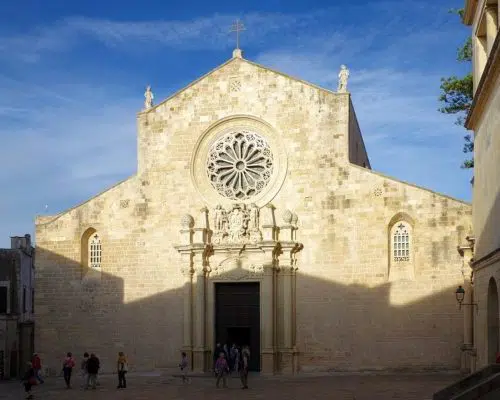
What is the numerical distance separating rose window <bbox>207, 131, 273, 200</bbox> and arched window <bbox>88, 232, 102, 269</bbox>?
16.1ft

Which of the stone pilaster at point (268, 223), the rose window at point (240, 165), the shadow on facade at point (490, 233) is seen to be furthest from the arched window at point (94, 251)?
the shadow on facade at point (490, 233)

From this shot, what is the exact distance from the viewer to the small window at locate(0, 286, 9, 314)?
34.8m

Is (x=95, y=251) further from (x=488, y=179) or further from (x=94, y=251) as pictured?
(x=488, y=179)

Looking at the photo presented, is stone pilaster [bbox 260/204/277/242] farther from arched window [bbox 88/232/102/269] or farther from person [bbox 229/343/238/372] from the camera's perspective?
arched window [bbox 88/232/102/269]

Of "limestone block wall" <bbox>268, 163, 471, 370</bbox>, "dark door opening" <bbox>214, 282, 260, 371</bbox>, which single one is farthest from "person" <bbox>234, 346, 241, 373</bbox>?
"limestone block wall" <bbox>268, 163, 471, 370</bbox>

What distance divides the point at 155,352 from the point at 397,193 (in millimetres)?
10235

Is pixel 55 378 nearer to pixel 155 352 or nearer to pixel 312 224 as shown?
pixel 155 352

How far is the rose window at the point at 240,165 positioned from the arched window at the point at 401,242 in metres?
4.90

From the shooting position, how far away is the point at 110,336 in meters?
27.9

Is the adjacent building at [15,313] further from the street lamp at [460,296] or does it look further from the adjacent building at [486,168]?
the adjacent building at [486,168]

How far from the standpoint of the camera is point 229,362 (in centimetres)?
2628

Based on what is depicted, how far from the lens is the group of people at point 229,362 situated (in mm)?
22344

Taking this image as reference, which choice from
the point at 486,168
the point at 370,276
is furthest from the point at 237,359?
the point at 486,168

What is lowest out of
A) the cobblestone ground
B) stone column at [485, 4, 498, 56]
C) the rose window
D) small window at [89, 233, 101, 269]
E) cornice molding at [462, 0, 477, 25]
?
the cobblestone ground
